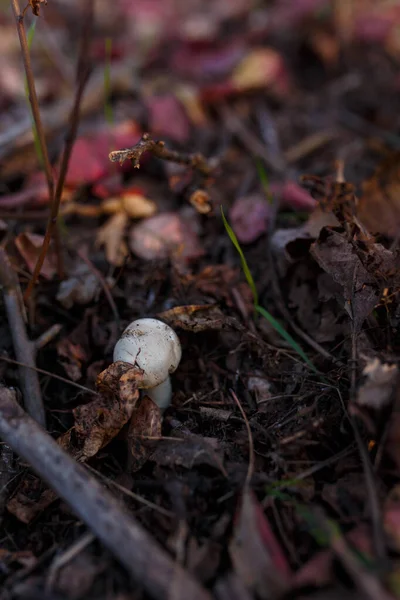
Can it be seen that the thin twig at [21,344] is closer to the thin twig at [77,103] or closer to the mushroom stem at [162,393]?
the thin twig at [77,103]

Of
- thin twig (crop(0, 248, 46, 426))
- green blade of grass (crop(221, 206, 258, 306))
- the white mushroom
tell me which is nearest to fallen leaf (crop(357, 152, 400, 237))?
green blade of grass (crop(221, 206, 258, 306))

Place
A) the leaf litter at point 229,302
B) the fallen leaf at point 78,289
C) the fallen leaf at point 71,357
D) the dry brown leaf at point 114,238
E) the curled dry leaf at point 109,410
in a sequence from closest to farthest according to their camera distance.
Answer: the leaf litter at point 229,302
the curled dry leaf at point 109,410
the fallen leaf at point 71,357
the fallen leaf at point 78,289
the dry brown leaf at point 114,238

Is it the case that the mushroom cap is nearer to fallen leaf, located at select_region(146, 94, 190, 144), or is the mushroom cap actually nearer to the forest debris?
the forest debris

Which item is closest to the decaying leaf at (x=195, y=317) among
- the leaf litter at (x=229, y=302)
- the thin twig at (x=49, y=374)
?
the leaf litter at (x=229, y=302)

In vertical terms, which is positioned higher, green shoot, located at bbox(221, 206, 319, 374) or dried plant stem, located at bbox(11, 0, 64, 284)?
dried plant stem, located at bbox(11, 0, 64, 284)

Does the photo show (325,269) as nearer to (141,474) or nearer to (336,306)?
(336,306)

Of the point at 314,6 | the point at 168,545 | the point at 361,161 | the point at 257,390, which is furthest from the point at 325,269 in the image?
the point at 314,6
